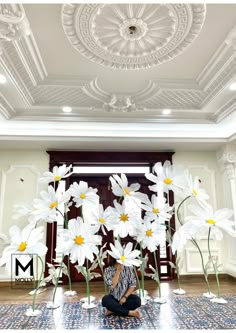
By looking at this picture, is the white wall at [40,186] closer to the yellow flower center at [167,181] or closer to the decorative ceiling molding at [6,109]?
the decorative ceiling molding at [6,109]

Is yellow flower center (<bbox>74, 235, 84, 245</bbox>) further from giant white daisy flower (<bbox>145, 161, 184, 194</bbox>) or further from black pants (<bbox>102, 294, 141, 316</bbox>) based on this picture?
black pants (<bbox>102, 294, 141, 316</bbox>)

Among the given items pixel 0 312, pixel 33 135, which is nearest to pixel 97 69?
pixel 33 135

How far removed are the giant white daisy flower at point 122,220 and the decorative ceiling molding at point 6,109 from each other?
2.62 m

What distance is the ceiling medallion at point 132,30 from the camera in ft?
6.40

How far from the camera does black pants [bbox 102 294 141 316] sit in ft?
8.61

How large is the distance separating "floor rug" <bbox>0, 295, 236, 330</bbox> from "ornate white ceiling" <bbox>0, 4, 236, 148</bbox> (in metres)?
2.72

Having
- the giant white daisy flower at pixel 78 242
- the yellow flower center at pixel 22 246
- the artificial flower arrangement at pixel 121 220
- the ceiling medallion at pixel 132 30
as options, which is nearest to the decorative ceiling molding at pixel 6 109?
the ceiling medallion at pixel 132 30

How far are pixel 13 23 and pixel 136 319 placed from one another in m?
3.21

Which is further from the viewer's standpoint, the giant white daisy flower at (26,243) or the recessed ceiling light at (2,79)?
the recessed ceiling light at (2,79)

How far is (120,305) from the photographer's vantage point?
103 inches

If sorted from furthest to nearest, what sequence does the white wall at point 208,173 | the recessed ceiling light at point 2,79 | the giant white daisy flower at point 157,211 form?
the white wall at point 208,173 < the recessed ceiling light at point 2,79 < the giant white daisy flower at point 157,211

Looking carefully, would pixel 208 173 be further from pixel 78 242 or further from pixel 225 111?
pixel 78 242

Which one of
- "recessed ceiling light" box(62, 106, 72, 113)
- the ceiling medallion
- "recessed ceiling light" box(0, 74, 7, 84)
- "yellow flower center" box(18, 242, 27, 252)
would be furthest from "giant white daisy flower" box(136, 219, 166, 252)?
"recessed ceiling light" box(62, 106, 72, 113)

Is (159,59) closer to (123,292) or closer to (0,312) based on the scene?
(123,292)
